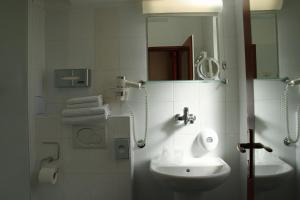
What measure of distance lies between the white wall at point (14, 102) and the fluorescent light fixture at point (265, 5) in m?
1.42

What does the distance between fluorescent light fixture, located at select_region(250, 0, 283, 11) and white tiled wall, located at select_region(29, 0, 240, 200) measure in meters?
0.55

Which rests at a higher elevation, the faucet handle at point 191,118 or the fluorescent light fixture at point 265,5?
the fluorescent light fixture at point 265,5

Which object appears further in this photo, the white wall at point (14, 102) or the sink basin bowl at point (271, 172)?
the white wall at point (14, 102)

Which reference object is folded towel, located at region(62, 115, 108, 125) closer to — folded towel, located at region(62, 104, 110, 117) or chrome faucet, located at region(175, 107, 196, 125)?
folded towel, located at region(62, 104, 110, 117)

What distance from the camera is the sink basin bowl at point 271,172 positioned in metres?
0.85

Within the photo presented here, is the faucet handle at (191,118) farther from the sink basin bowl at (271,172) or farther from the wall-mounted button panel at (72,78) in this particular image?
the wall-mounted button panel at (72,78)

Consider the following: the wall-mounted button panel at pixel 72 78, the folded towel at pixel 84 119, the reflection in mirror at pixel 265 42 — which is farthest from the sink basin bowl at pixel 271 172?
the wall-mounted button panel at pixel 72 78

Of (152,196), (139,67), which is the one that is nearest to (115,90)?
(139,67)

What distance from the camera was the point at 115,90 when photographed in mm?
1636

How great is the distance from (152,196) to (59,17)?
1.52 m

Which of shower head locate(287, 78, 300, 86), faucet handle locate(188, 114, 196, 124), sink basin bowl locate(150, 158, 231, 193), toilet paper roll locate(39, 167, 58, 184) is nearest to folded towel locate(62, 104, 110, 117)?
toilet paper roll locate(39, 167, 58, 184)

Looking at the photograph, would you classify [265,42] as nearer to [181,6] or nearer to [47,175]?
[181,6]

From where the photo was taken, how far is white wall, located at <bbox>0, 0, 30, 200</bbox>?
4.91 ft

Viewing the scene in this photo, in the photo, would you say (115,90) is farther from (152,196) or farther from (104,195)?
(152,196)
